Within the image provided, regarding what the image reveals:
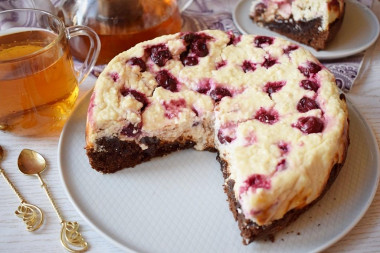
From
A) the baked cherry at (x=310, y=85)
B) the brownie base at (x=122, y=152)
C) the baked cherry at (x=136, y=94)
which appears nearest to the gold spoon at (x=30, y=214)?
the brownie base at (x=122, y=152)

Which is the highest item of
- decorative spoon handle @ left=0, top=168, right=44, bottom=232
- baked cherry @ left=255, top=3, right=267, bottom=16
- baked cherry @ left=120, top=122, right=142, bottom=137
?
baked cherry @ left=120, top=122, right=142, bottom=137

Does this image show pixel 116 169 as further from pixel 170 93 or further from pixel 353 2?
pixel 353 2

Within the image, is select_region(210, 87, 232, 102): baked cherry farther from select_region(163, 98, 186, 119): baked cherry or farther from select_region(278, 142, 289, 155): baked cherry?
select_region(278, 142, 289, 155): baked cherry

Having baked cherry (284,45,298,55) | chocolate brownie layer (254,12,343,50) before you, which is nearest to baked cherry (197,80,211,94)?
baked cherry (284,45,298,55)

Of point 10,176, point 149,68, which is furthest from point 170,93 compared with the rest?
point 10,176

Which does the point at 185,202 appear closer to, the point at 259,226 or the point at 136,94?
the point at 259,226
